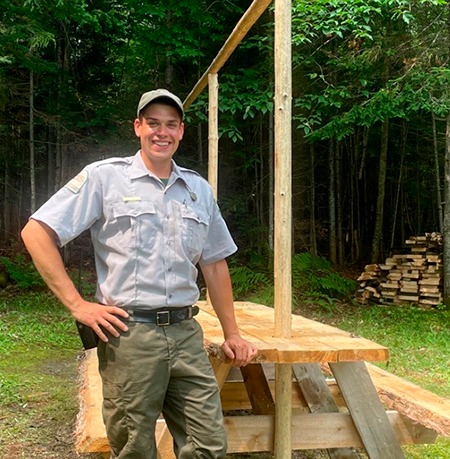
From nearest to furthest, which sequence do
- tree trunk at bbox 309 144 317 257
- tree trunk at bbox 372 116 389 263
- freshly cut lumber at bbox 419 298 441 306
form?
1. freshly cut lumber at bbox 419 298 441 306
2. tree trunk at bbox 372 116 389 263
3. tree trunk at bbox 309 144 317 257

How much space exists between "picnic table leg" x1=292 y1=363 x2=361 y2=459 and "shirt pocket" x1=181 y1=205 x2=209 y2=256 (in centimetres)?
182

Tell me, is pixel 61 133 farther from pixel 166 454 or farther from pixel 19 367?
pixel 166 454

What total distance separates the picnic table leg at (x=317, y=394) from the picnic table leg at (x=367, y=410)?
49cm

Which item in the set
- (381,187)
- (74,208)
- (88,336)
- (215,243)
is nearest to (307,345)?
(215,243)

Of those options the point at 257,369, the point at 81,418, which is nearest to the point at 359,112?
the point at 257,369

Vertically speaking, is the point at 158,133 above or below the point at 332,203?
above

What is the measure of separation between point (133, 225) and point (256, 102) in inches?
291

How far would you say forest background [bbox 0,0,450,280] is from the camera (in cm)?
888

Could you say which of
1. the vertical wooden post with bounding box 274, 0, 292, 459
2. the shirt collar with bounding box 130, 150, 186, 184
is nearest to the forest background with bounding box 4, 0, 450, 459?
the vertical wooden post with bounding box 274, 0, 292, 459

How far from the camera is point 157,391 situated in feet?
7.04

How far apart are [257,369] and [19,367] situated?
2.90 meters

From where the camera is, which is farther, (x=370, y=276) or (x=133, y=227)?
(x=370, y=276)

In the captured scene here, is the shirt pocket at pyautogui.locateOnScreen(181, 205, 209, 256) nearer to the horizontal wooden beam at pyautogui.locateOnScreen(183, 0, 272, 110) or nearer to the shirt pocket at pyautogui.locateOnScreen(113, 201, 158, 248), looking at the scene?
the shirt pocket at pyautogui.locateOnScreen(113, 201, 158, 248)

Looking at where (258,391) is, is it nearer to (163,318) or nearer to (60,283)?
(163,318)
